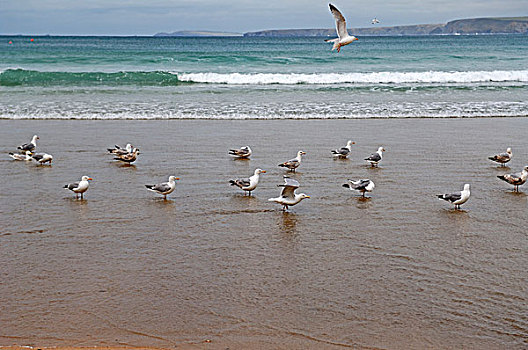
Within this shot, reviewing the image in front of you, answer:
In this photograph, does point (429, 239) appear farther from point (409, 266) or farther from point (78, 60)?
point (78, 60)

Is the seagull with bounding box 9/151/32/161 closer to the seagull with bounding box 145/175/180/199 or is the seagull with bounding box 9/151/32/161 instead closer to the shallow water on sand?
the shallow water on sand

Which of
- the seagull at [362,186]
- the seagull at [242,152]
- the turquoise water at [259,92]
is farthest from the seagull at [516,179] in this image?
the turquoise water at [259,92]

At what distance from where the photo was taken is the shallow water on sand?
4859 mm

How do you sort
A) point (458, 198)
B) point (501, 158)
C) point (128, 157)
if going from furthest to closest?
point (128, 157) → point (501, 158) → point (458, 198)

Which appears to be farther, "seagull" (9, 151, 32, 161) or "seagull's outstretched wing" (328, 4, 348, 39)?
"seagull's outstretched wing" (328, 4, 348, 39)

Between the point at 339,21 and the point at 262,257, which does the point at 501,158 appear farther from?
the point at 262,257

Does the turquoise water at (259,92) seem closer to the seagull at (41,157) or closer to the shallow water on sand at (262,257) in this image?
the seagull at (41,157)

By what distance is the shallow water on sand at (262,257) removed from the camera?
486cm

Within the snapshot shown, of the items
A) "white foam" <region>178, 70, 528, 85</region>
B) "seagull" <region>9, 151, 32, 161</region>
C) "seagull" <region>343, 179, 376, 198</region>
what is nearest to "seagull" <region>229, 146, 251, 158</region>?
"seagull" <region>343, 179, 376, 198</region>

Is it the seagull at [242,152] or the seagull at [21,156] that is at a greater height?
the seagull at [242,152]

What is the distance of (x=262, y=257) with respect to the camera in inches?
254

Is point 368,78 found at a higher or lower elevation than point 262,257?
higher

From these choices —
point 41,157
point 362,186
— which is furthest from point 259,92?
point 362,186

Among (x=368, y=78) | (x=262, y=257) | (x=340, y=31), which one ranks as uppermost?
(x=340, y=31)
